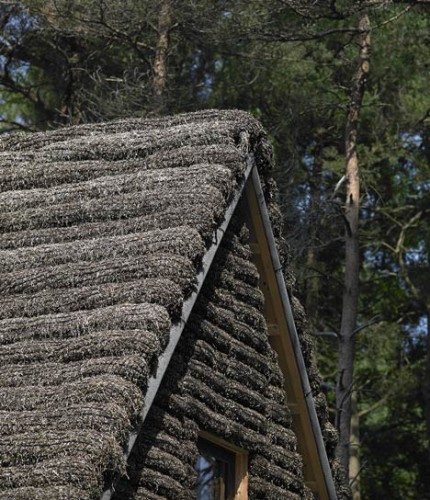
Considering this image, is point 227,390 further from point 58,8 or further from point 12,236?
point 58,8

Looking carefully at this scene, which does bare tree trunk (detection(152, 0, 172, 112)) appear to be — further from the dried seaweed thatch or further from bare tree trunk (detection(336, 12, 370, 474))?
the dried seaweed thatch

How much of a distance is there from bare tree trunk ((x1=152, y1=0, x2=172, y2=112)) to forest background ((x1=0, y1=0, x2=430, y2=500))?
36 mm

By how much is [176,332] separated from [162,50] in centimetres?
1714

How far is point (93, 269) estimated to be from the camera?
7.94m

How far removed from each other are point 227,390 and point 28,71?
20.4 metres

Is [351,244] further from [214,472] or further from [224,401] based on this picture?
[224,401]

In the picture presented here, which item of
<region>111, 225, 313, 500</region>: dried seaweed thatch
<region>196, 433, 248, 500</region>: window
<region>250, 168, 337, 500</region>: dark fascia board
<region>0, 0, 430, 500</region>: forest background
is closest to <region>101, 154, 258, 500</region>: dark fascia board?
<region>250, 168, 337, 500</region>: dark fascia board

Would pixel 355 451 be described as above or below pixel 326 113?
below

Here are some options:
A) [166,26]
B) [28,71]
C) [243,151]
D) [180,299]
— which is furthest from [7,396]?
[28,71]

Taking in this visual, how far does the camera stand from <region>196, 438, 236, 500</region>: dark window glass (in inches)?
354

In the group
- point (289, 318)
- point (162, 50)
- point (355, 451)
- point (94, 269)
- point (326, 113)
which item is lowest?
point (94, 269)

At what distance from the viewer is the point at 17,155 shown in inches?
395

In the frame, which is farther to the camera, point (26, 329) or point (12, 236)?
point (12, 236)

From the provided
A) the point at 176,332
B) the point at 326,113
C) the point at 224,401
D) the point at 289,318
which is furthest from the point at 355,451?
the point at 176,332
